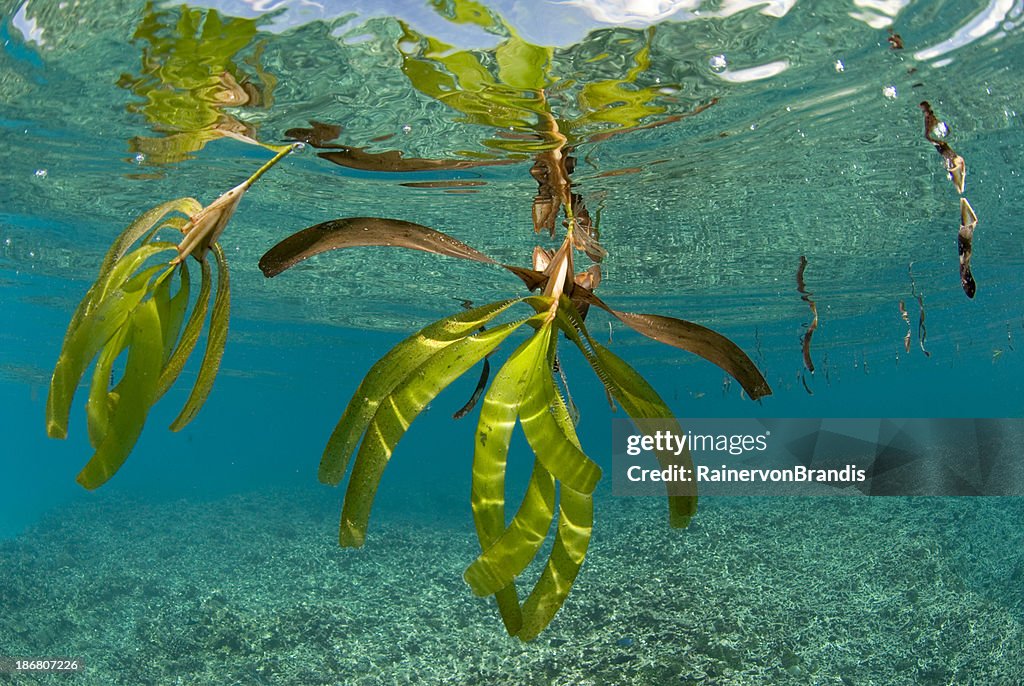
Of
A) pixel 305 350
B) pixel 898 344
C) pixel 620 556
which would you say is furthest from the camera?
pixel 898 344

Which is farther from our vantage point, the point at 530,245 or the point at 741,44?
the point at 530,245

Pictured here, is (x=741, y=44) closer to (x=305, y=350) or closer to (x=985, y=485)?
(x=985, y=485)

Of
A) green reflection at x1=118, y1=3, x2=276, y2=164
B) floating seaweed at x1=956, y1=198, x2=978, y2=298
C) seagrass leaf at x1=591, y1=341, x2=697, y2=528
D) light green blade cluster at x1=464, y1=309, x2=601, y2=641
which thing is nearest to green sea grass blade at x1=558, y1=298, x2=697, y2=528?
seagrass leaf at x1=591, y1=341, x2=697, y2=528

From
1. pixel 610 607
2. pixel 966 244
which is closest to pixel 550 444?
pixel 966 244

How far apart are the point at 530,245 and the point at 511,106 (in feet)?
25.2

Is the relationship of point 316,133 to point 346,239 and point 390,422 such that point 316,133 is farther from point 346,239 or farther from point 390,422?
point 390,422

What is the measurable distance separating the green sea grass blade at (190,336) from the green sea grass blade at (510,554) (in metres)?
1.56

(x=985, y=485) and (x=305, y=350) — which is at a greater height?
(x=985, y=485)

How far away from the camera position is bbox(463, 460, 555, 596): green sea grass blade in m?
2.08

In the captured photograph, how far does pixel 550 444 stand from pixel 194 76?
6.94m

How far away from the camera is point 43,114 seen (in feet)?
29.2

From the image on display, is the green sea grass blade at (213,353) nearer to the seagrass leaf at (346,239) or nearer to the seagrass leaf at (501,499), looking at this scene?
the seagrass leaf at (346,239)

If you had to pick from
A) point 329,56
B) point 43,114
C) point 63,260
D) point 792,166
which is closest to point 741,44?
point 329,56

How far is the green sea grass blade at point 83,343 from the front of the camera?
2.30m
